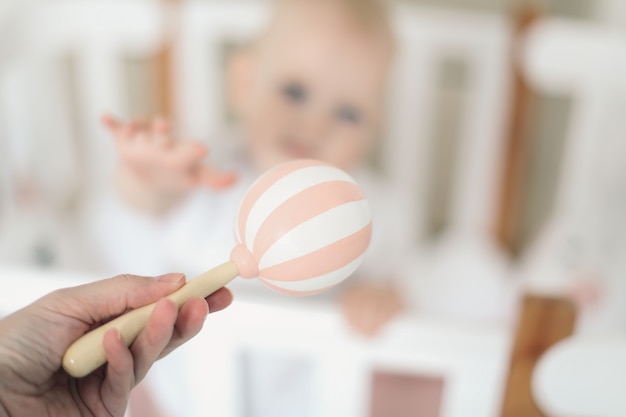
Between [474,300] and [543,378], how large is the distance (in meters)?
0.47

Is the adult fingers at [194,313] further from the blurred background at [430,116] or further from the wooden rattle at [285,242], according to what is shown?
the blurred background at [430,116]

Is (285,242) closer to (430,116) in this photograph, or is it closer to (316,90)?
(316,90)

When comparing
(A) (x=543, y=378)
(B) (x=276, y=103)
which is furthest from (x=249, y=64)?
(A) (x=543, y=378)

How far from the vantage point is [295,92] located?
0.78 meters

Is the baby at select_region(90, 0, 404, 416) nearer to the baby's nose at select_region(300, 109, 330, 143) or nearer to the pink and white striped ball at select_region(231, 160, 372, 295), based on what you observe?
the baby's nose at select_region(300, 109, 330, 143)

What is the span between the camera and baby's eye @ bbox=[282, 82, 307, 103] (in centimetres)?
78

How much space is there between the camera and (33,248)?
893 mm

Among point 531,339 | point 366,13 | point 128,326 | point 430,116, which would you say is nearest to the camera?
point 128,326

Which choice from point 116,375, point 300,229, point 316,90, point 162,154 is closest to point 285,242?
point 300,229

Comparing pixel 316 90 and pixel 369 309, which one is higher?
pixel 316 90

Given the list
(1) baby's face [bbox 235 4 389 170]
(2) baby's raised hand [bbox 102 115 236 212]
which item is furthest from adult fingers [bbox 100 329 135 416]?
(1) baby's face [bbox 235 4 389 170]

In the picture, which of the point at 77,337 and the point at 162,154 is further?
the point at 162,154

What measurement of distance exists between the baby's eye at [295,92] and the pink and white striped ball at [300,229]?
454 mm

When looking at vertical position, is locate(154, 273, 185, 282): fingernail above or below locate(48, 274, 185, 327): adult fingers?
above
